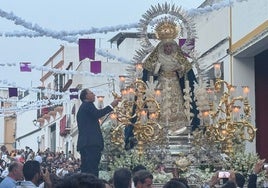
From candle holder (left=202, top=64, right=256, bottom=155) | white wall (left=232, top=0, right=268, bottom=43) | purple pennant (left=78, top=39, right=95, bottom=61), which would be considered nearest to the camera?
candle holder (left=202, top=64, right=256, bottom=155)

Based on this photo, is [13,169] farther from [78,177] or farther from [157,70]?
[157,70]

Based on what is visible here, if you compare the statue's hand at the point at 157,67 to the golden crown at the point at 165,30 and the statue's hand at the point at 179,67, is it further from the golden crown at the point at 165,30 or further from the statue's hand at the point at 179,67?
the golden crown at the point at 165,30

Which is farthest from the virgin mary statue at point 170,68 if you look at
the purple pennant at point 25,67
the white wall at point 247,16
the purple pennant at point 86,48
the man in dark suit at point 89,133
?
the purple pennant at point 25,67

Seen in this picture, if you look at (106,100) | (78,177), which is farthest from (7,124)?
(78,177)

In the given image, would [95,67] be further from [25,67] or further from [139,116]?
[139,116]

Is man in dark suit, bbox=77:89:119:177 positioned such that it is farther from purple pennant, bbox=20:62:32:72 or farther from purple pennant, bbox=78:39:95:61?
purple pennant, bbox=20:62:32:72

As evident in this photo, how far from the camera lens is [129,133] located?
19.1 meters

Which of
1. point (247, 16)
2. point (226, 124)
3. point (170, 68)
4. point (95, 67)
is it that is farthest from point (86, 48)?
point (95, 67)

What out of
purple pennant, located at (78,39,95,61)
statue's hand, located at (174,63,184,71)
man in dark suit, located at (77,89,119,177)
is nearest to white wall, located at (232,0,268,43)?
purple pennant, located at (78,39,95,61)

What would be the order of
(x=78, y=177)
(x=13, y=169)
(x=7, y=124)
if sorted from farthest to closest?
(x=7, y=124) < (x=13, y=169) < (x=78, y=177)

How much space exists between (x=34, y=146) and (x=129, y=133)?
44.6 m

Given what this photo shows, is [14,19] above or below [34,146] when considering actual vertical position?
above

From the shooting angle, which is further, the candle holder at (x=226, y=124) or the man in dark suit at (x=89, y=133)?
the candle holder at (x=226, y=124)

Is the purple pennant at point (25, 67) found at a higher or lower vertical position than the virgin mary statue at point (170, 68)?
higher
